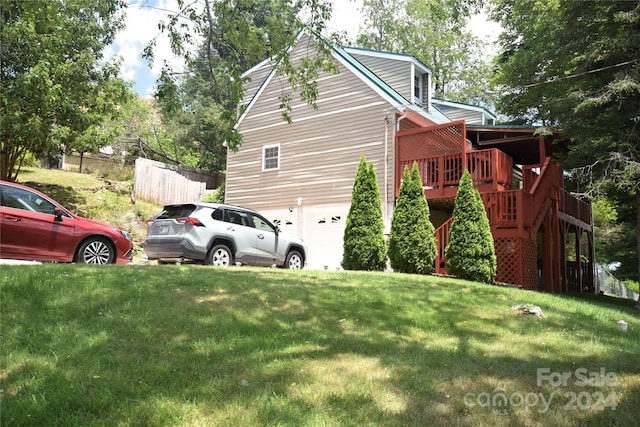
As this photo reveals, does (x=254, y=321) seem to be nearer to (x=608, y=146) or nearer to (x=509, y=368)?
(x=509, y=368)

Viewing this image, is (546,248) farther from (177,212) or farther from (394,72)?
(177,212)

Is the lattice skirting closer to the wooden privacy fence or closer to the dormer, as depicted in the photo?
the dormer

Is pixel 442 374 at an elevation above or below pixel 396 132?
below

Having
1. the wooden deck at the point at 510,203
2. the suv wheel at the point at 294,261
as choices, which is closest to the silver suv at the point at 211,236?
the suv wheel at the point at 294,261

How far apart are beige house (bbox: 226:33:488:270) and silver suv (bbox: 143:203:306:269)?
5173mm

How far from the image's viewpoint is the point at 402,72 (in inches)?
739

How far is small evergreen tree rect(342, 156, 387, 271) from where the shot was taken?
538 inches

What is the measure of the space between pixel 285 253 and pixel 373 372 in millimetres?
9056

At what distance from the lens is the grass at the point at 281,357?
333 cm

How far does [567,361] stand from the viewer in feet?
15.5

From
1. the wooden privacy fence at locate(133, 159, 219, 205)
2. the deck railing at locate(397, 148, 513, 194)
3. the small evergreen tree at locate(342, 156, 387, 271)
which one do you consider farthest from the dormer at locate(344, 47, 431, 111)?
the wooden privacy fence at locate(133, 159, 219, 205)

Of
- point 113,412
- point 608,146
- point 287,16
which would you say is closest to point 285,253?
point 287,16

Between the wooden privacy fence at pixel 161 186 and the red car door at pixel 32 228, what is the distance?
13326 mm

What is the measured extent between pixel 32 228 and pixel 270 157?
11.9 m
